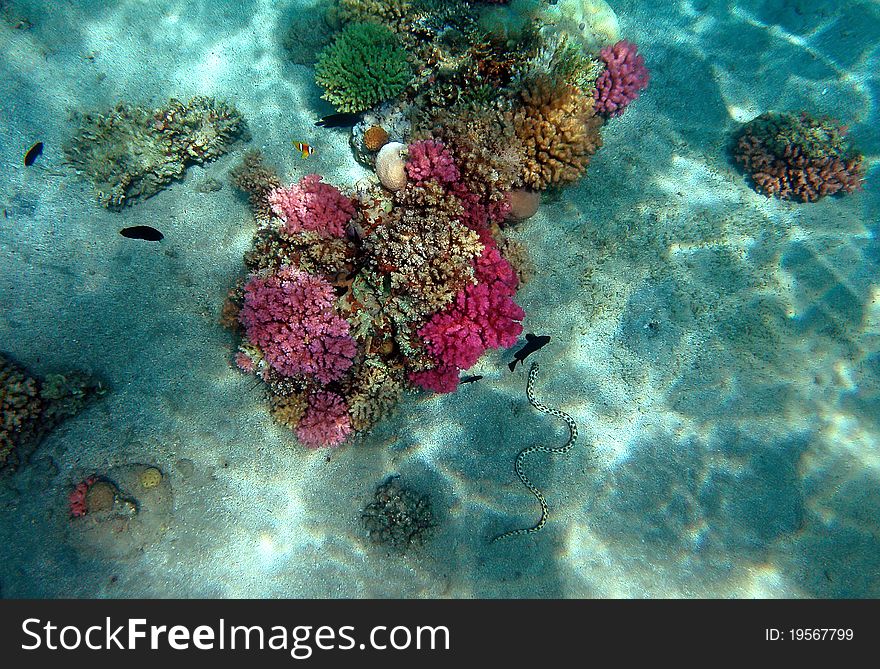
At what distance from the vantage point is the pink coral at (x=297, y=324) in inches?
225

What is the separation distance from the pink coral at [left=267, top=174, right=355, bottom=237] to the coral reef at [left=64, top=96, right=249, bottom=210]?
2568 mm

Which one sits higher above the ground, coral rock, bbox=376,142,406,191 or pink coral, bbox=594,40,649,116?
pink coral, bbox=594,40,649,116

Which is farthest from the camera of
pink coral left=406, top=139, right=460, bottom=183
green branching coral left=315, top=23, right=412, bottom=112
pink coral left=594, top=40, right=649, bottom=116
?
pink coral left=594, top=40, right=649, bottom=116

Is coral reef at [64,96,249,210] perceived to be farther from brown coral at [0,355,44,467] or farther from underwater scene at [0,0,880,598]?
brown coral at [0,355,44,467]

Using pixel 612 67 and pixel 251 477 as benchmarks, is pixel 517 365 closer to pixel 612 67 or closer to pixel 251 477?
pixel 251 477

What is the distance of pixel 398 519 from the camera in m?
6.17

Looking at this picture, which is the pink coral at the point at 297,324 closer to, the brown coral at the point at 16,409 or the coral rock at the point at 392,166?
the coral rock at the point at 392,166

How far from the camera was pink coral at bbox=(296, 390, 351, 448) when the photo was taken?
6.16 meters

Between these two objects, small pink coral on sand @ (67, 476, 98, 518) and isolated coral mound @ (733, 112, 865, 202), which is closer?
small pink coral on sand @ (67, 476, 98, 518)


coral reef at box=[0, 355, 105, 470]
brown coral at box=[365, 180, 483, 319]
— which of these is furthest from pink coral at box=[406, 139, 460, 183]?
coral reef at box=[0, 355, 105, 470]

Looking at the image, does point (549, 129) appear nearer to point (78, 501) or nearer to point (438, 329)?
point (438, 329)

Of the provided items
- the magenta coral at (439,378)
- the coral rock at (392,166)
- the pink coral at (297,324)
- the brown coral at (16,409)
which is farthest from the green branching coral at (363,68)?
the brown coral at (16,409)

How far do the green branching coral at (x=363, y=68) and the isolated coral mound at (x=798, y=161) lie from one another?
20.9 ft

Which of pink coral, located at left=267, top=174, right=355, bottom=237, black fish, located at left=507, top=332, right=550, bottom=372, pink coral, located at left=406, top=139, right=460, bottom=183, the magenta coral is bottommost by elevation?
the magenta coral
